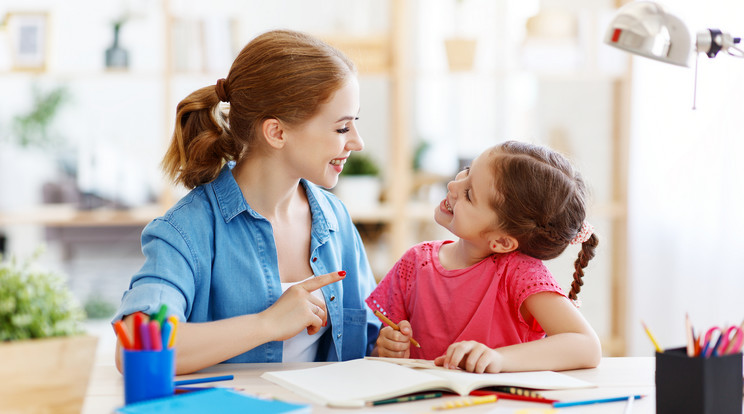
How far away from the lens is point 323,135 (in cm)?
152

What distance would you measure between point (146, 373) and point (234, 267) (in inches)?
19.3

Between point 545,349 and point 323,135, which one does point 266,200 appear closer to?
point 323,135

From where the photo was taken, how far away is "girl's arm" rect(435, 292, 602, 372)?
1214 millimetres

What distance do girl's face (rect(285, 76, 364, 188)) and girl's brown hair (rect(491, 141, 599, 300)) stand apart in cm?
32

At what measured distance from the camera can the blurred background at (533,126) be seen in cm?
277

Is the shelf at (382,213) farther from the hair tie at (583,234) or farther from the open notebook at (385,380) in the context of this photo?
the open notebook at (385,380)

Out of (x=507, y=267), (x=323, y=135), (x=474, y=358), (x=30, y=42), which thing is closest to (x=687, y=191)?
(x=507, y=267)

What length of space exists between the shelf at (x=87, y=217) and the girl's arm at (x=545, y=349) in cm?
214

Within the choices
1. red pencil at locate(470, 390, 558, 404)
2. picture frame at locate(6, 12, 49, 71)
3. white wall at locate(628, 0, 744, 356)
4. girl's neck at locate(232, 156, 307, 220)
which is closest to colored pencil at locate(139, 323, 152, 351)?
red pencil at locate(470, 390, 558, 404)

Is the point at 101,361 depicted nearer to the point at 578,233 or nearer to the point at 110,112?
the point at 578,233

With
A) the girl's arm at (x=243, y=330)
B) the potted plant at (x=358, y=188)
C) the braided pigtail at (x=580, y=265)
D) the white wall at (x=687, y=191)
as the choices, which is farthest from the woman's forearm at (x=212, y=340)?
the potted plant at (x=358, y=188)

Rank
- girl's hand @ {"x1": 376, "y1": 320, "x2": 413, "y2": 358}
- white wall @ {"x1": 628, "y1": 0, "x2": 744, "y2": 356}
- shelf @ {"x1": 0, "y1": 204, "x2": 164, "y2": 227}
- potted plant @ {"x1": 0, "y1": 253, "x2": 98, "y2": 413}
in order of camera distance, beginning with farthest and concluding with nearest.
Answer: shelf @ {"x1": 0, "y1": 204, "x2": 164, "y2": 227}
white wall @ {"x1": 628, "y1": 0, "x2": 744, "y2": 356}
girl's hand @ {"x1": 376, "y1": 320, "x2": 413, "y2": 358}
potted plant @ {"x1": 0, "y1": 253, "x2": 98, "y2": 413}

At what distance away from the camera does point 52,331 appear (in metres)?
0.91

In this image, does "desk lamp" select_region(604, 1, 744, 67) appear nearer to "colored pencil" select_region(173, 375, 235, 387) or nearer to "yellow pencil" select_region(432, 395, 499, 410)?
"yellow pencil" select_region(432, 395, 499, 410)
